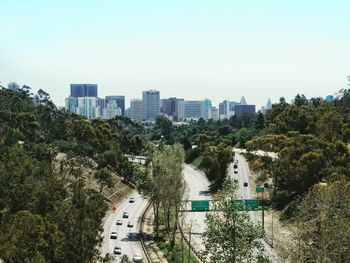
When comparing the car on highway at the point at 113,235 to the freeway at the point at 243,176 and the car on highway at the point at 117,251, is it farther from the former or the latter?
the freeway at the point at 243,176

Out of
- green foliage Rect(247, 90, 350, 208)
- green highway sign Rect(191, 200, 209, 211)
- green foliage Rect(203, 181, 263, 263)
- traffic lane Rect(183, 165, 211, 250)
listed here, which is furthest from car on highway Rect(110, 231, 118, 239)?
green foliage Rect(203, 181, 263, 263)

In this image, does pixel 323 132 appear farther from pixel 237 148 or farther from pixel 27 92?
pixel 27 92

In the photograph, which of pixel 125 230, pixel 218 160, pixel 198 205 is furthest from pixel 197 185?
pixel 125 230

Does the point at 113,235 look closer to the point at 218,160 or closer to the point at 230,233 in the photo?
the point at 218,160

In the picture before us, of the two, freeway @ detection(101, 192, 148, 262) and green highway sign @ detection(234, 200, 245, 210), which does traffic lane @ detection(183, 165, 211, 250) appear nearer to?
freeway @ detection(101, 192, 148, 262)

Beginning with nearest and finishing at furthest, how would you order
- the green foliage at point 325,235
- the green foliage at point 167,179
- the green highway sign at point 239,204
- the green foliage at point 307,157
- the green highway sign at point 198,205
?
1. the green highway sign at point 239,204
2. the green foliage at point 325,235
3. the green foliage at point 167,179
4. the green foliage at point 307,157
5. the green highway sign at point 198,205

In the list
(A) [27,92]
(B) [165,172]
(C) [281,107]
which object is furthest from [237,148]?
(B) [165,172]

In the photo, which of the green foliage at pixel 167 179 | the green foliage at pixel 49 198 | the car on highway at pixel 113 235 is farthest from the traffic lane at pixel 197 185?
the green foliage at pixel 167 179
